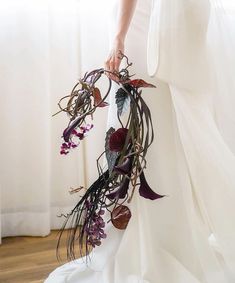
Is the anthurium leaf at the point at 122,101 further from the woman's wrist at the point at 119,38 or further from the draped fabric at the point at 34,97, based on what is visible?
the draped fabric at the point at 34,97

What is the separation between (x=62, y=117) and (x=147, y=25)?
75 cm

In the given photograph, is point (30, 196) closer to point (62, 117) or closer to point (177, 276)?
point (62, 117)

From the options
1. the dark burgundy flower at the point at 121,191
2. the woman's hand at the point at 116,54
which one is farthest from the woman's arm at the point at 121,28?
the dark burgundy flower at the point at 121,191

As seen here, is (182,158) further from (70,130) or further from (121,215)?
(70,130)

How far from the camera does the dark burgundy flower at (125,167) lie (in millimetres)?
1152

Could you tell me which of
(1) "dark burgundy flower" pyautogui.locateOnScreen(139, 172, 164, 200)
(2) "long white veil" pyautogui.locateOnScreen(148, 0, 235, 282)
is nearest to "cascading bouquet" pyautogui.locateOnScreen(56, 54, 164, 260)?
(1) "dark burgundy flower" pyautogui.locateOnScreen(139, 172, 164, 200)

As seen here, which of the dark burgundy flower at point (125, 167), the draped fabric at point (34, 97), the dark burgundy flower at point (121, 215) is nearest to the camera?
the dark burgundy flower at point (125, 167)

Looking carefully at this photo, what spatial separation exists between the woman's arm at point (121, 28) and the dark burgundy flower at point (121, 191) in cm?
34

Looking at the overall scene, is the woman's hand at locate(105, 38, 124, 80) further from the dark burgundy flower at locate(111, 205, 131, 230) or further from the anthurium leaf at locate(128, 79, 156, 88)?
the dark burgundy flower at locate(111, 205, 131, 230)

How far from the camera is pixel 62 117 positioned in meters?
1.90

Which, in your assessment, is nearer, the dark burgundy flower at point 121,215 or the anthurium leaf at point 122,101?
the anthurium leaf at point 122,101

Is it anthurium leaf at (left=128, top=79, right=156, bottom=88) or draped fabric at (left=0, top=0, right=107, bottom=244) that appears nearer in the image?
anthurium leaf at (left=128, top=79, right=156, bottom=88)

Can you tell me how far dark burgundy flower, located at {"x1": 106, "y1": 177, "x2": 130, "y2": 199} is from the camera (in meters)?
1.21

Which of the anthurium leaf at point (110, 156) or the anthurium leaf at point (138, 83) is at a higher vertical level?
the anthurium leaf at point (138, 83)
